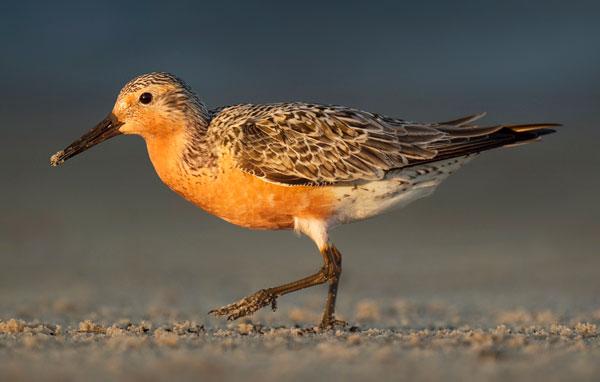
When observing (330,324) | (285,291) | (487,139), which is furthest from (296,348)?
(487,139)

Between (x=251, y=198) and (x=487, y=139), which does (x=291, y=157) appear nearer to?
(x=251, y=198)

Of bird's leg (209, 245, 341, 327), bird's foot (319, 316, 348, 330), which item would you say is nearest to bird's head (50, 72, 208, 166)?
bird's leg (209, 245, 341, 327)

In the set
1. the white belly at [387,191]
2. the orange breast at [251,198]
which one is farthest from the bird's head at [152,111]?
the white belly at [387,191]

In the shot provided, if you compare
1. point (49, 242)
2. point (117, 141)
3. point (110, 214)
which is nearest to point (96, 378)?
point (49, 242)

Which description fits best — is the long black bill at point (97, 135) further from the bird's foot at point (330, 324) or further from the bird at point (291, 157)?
the bird's foot at point (330, 324)

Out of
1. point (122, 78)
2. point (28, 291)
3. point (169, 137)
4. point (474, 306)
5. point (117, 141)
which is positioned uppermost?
point (122, 78)

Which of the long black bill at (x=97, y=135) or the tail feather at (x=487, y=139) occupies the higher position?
the long black bill at (x=97, y=135)

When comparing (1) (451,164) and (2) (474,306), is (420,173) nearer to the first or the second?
(1) (451,164)

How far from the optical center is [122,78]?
118 feet

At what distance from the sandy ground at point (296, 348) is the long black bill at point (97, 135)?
5.20 feet

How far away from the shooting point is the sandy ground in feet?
23.2

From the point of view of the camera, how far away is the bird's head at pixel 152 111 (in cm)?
1034

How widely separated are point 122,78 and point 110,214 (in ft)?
51.8

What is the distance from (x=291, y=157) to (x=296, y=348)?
2364mm
